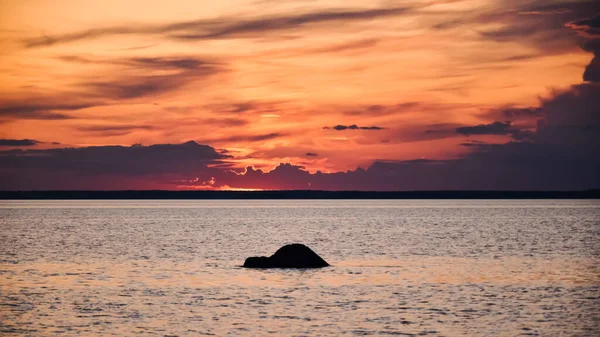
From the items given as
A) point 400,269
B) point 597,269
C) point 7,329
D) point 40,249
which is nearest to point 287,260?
point 400,269

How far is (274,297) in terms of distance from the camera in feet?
136

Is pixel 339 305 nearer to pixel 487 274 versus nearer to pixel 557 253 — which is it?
pixel 487 274

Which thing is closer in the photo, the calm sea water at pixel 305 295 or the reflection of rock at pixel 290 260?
the calm sea water at pixel 305 295

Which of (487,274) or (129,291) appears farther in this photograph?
(487,274)

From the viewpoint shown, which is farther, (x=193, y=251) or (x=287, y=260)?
(x=193, y=251)

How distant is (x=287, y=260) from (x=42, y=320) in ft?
79.4

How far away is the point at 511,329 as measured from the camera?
32.5 meters

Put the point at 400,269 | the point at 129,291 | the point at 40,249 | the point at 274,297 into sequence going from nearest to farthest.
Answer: the point at 274,297 → the point at 129,291 → the point at 400,269 → the point at 40,249

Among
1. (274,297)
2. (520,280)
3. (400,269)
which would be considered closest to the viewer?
(274,297)

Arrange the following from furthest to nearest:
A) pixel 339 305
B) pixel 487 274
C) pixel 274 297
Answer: pixel 487 274, pixel 274 297, pixel 339 305

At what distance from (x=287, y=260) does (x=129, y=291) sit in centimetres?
1467

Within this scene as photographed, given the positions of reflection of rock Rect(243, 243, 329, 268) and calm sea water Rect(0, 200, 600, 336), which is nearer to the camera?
calm sea water Rect(0, 200, 600, 336)

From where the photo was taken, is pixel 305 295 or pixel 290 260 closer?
pixel 305 295

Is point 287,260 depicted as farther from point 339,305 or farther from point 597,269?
point 597,269
